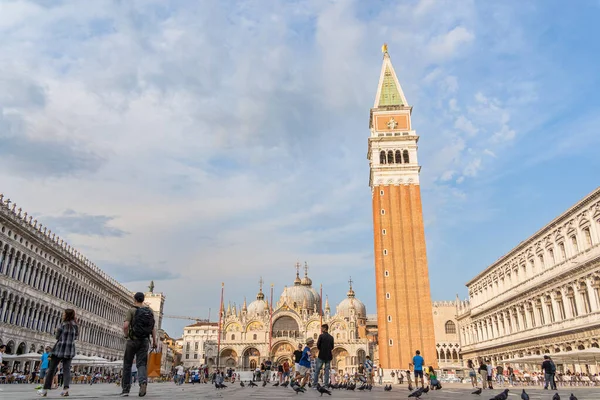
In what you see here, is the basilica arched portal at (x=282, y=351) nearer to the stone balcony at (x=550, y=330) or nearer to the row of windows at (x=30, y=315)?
the stone balcony at (x=550, y=330)

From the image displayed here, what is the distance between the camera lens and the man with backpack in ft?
25.3

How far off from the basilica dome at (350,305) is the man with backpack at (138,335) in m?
78.5

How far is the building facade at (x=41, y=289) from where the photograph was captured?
3114 centimetres

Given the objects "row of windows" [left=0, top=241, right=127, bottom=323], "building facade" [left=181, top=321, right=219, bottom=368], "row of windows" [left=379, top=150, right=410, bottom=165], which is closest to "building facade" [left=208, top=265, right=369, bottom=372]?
"building facade" [left=181, top=321, right=219, bottom=368]

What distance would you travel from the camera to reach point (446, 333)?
222ft

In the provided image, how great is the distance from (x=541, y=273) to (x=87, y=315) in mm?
42228

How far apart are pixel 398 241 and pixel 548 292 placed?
61.3 feet

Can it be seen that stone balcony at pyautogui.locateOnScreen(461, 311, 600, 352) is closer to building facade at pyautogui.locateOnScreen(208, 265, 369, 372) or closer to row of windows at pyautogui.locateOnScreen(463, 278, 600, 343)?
row of windows at pyautogui.locateOnScreen(463, 278, 600, 343)

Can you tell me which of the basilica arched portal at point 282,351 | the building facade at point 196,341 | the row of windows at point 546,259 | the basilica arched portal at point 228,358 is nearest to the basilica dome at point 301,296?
the basilica arched portal at point 282,351

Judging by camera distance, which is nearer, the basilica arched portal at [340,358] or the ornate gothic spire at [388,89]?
the ornate gothic spire at [388,89]

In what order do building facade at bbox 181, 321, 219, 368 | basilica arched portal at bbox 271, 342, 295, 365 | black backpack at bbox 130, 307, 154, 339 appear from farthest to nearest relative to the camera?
building facade at bbox 181, 321, 219, 368 < basilica arched portal at bbox 271, 342, 295, 365 < black backpack at bbox 130, 307, 154, 339

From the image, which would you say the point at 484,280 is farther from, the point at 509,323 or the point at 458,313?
the point at 458,313

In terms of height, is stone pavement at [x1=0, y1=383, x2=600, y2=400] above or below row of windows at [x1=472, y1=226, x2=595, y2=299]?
below

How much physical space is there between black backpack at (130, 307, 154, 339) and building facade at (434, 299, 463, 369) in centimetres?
6377
